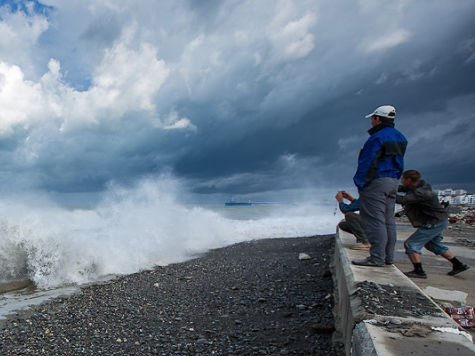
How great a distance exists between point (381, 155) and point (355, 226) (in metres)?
2.19

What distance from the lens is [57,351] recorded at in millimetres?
3830

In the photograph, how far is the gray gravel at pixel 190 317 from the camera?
379 cm

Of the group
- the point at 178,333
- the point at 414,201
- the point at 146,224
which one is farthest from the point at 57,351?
the point at 146,224

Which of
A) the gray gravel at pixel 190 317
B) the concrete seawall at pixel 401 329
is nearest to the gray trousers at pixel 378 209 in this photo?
the concrete seawall at pixel 401 329

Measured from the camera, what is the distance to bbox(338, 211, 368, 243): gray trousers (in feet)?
18.2

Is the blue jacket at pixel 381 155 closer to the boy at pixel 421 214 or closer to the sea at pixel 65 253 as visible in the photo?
the boy at pixel 421 214

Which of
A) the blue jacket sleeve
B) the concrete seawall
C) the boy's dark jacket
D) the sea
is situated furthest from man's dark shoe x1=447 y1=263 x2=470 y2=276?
the sea

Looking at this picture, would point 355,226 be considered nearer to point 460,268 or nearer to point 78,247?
point 460,268

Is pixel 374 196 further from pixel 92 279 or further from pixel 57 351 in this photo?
pixel 92 279

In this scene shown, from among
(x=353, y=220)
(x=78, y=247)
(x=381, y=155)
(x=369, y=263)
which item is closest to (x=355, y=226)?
(x=353, y=220)

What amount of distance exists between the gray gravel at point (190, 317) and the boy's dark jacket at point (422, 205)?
5.95ft

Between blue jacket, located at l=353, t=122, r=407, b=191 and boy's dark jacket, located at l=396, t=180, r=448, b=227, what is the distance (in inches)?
28.7

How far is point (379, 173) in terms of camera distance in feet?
12.8

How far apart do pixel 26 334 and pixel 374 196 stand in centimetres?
496
